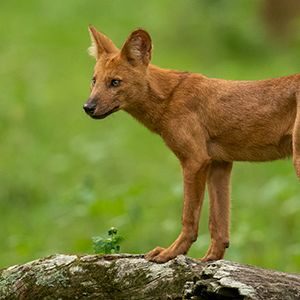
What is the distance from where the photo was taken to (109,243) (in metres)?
9.32

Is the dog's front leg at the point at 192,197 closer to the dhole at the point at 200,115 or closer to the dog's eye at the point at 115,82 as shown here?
the dhole at the point at 200,115

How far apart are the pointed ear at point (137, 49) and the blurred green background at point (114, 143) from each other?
Result: 2108 millimetres

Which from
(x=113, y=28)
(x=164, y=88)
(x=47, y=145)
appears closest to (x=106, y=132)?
(x=47, y=145)

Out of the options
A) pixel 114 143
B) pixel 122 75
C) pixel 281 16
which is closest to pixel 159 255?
pixel 122 75

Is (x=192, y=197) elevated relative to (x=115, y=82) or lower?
lower

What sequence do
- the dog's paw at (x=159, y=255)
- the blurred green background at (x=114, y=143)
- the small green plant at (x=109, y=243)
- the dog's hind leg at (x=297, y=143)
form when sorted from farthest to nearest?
the blurred green background at (x=114, y=143) < the small green plant at (x=109, y=243) < the dog's hind leg at (x=297, y=143) < the dog's paw at (x=159, y=255)

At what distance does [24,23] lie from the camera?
30.4 meters

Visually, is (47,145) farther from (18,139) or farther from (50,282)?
(50,282)

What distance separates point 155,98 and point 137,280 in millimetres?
2057

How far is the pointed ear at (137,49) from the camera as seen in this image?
32.6ft

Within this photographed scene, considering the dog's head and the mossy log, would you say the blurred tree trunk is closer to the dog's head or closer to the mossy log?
the dog's head

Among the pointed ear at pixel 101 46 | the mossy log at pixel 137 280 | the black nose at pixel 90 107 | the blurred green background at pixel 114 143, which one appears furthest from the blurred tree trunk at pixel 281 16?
the mossy log at pixel 137 280

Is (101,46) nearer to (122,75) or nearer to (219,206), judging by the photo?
(122,75)

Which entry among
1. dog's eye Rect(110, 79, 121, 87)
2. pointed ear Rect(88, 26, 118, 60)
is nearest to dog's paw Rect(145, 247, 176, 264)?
dog's eye Rect(110, 79, 121, 87)
